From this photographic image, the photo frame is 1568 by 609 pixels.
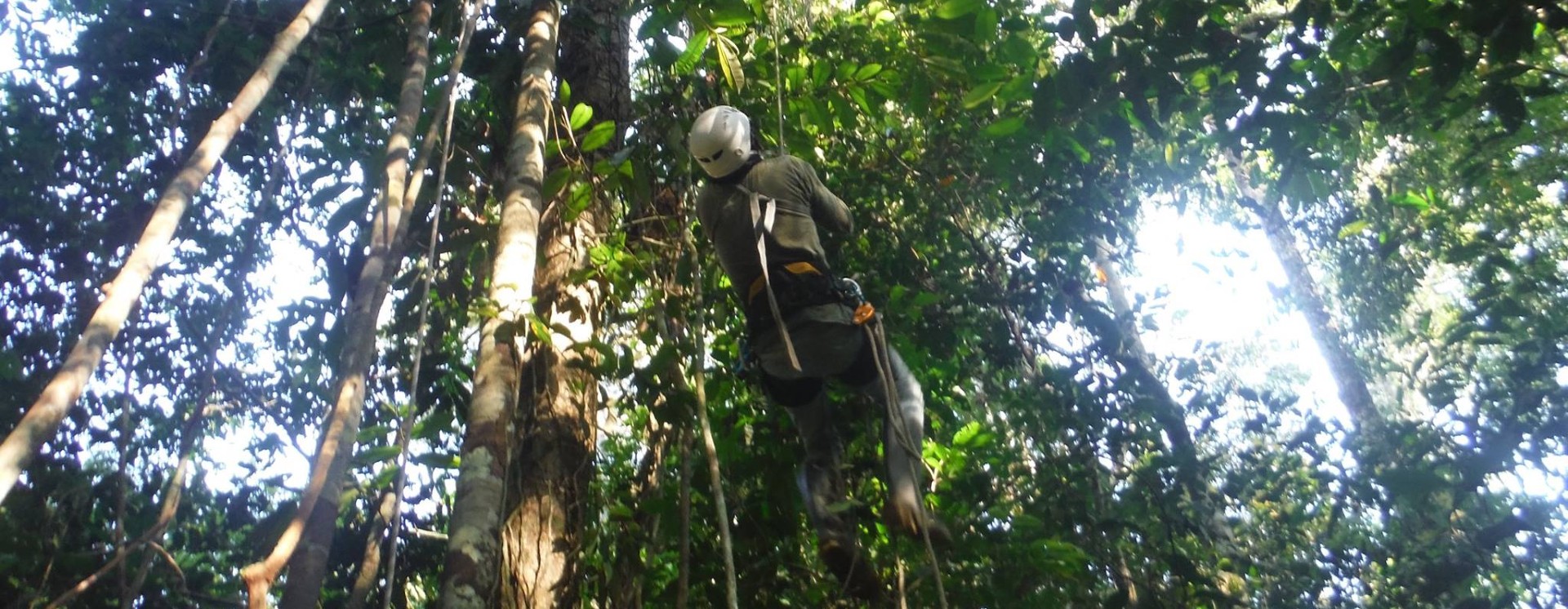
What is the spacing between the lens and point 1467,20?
8.78 feet

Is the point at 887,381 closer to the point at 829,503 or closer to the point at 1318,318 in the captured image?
the point at 829,503

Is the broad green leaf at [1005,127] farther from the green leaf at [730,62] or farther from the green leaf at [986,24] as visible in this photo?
the green leaf at [730,62]

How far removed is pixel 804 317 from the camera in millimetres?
2943

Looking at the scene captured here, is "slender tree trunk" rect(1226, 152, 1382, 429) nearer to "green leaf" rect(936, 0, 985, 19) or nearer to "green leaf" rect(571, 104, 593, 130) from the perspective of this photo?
"green leaf" rect(936, 0, 985, 19)

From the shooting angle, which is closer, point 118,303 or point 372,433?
point 118,303

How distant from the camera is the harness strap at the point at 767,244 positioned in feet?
9.03

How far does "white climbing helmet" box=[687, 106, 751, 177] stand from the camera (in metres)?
3.02

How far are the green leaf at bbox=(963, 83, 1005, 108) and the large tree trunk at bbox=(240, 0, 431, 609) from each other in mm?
1890

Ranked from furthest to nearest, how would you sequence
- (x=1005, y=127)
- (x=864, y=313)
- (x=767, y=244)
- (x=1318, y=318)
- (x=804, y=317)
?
1. (x=1318, y=318)
2. (x=1005, y=127)
3. (x=767, y=244)
4. (x=804, y=317)
5. (x=864, y=313)

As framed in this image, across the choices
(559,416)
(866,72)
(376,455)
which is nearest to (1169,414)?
(866,72)

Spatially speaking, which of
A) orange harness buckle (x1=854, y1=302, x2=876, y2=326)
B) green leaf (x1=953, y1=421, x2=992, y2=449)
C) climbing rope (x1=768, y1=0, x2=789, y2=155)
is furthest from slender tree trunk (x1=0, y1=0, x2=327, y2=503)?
green leaf (x1=953, y1=421, x2=992, y2=449)

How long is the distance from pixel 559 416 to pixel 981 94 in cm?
177

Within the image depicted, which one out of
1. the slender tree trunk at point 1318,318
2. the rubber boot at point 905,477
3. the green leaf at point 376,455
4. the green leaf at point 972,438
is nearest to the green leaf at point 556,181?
the green leaf at point 376,455

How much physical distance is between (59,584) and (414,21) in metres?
4.29
